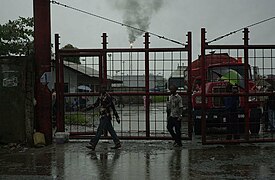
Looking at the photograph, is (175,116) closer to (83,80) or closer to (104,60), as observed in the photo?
(104,60)

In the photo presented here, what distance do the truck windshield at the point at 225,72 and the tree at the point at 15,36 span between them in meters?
18.0

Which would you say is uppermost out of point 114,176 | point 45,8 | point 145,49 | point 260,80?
point 45,8

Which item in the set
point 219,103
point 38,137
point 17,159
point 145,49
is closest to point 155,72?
point 145,49

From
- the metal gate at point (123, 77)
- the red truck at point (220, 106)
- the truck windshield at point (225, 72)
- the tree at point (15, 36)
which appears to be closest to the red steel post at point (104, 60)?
the metal gate at point (123, 77)

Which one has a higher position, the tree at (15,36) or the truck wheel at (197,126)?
the tree at (15,36)

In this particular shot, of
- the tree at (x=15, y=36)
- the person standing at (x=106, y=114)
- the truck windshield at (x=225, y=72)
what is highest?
the tree at (x=15, y=36)

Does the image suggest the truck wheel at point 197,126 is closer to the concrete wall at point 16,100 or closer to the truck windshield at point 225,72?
the truck windshield at point 225,72

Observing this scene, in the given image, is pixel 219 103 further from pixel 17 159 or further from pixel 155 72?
pixel 17 159

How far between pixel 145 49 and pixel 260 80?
12.3 feet

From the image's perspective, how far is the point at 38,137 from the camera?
12.5 metres

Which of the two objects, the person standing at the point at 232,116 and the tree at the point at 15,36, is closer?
the person standing at the point at 232,116

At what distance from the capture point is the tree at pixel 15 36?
1203 inches

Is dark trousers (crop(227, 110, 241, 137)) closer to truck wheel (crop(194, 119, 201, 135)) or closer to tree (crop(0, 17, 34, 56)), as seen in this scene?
truck wheel (crop(194, 119, 201, 135))

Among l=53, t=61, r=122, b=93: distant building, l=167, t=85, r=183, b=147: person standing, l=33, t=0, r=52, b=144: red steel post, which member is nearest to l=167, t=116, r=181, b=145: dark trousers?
l=167, t=85, r=183, b=147: person standing
